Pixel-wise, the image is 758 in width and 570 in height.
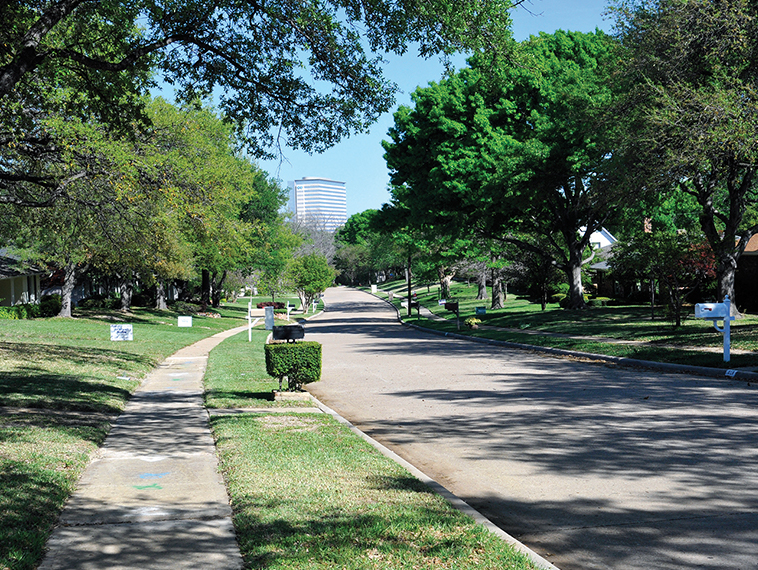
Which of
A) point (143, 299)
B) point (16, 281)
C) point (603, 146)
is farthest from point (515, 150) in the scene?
point (143, 299)

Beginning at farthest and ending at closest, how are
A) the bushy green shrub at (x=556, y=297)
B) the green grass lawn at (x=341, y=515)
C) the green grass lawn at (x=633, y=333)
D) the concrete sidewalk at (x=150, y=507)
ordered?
1. the bushy green shrub at (x=556, y=297)
2. the green grass lawn at (x=633, y=333)
3. the concrete sidewalk at (x=150, y=507)
4. the green grass lawn at (x=341, y=515)

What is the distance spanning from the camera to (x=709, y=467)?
6648 millimetres

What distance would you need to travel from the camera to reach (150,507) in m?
5.56

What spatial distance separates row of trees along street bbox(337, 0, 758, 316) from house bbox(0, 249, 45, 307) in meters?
19.2

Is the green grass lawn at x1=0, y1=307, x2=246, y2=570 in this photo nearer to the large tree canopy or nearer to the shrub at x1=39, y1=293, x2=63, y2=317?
the large tree canopy

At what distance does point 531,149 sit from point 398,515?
958 inches

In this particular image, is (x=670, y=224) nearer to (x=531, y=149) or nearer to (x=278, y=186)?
(x=531, y=149)

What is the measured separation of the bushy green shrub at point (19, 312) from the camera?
31.8 meters

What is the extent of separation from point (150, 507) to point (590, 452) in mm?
4792

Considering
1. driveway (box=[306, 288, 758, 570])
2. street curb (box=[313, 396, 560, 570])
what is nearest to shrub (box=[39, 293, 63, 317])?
driveway (box=[306, 288, 758, 570])

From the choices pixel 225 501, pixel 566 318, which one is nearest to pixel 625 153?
pixel 566 318

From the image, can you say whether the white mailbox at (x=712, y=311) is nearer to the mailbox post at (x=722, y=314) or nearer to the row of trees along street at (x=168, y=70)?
the mailbox post at (x=722, y=314)

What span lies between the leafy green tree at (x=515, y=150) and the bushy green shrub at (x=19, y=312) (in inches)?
801

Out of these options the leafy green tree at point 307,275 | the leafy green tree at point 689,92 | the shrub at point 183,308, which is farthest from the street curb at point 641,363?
the leafy green tree at point 307,275
